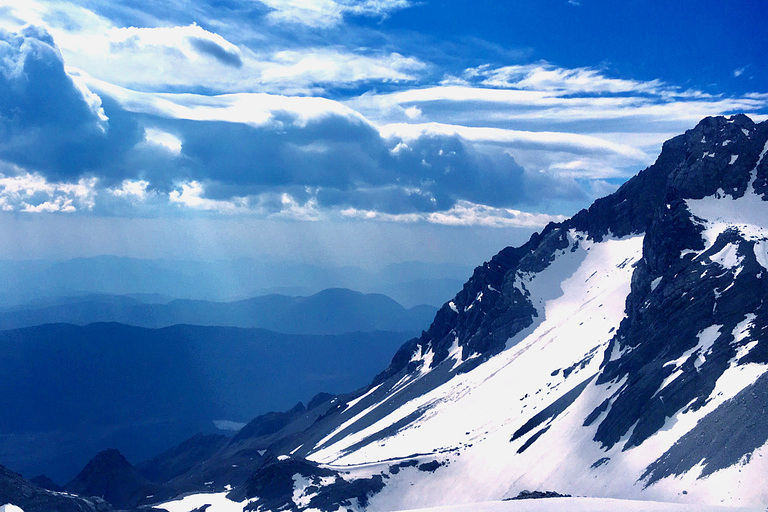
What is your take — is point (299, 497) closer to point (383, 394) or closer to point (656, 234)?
point (656, 234)

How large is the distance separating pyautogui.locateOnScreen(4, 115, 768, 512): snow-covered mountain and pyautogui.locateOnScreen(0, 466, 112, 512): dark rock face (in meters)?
31.8

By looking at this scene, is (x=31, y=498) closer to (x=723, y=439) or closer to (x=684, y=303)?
(x=723, y=439)

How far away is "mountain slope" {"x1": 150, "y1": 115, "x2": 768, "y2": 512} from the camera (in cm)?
6706

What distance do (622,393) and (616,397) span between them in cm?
139

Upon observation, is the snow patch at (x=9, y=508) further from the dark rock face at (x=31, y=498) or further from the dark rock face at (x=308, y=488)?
the dark rock face at (x=308, y=488)

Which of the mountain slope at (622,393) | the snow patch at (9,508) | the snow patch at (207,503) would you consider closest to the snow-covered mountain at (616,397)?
the mountain slope at (622,393)

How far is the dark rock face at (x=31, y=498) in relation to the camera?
7212 centimetres

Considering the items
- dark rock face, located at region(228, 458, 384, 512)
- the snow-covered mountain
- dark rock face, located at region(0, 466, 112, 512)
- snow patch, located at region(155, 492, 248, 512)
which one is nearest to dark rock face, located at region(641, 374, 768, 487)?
the snow-covered mountain

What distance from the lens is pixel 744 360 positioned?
72625mm

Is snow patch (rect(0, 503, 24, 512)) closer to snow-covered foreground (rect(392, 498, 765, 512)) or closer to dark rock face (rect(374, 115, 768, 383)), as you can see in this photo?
snow-covered foreground (rect(392, 498, 765, 512))

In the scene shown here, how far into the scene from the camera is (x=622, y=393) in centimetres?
8681

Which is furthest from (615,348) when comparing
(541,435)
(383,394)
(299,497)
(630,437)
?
(383,394)

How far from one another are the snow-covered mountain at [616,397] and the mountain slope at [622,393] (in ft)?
0.99

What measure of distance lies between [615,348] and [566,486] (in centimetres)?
3520
